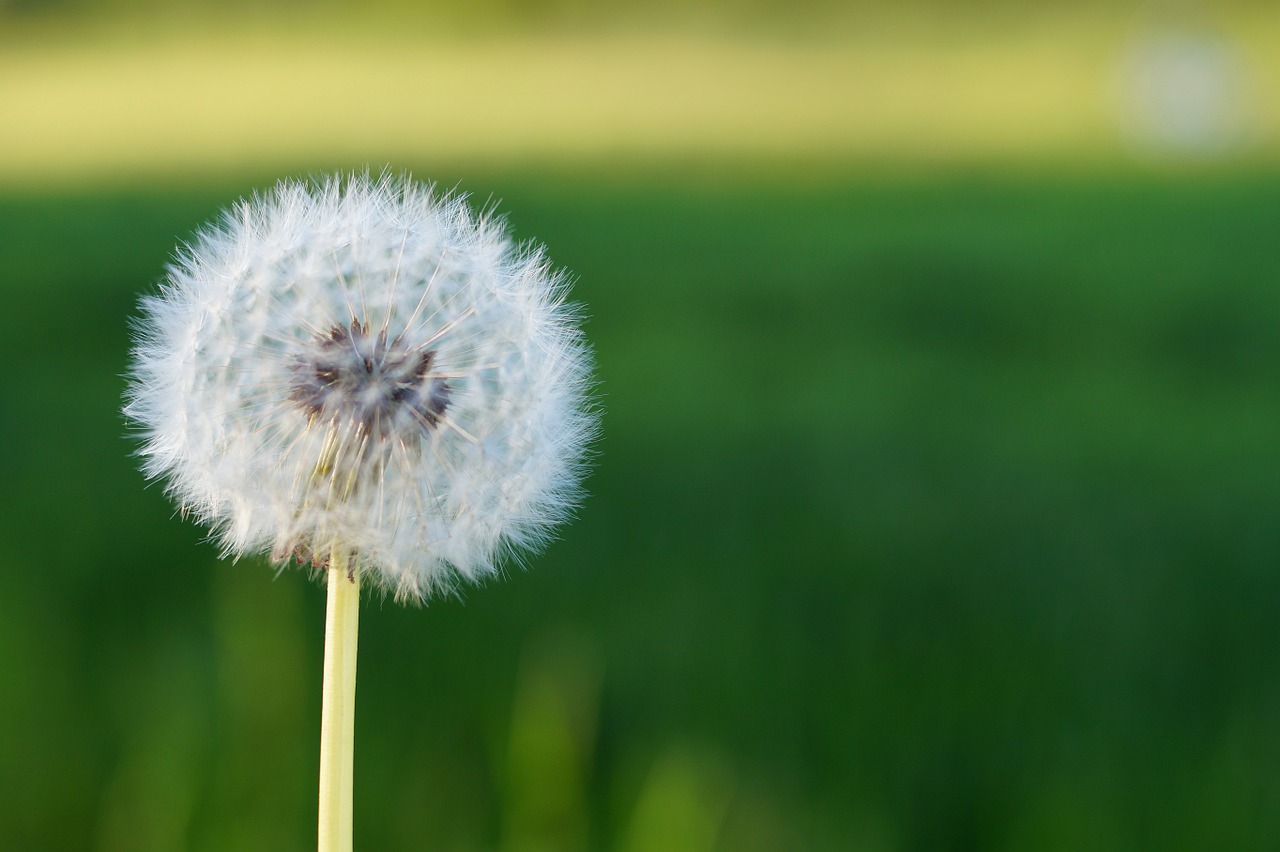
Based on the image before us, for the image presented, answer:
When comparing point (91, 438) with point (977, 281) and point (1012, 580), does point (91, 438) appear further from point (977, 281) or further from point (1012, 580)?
point (977, 281)

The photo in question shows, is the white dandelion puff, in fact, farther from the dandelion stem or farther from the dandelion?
the dandelion stem

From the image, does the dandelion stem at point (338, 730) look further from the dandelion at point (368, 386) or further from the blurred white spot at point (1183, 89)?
the blurred white spot at point (1183, 89)

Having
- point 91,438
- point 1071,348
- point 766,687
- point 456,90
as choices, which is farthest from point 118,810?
point 456,90

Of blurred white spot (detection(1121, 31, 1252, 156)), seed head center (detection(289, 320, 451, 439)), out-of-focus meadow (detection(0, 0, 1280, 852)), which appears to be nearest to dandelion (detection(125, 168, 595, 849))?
seed head center (detection(289, 320, 451, 439))

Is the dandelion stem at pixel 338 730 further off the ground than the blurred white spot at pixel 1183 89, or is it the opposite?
the blurred white spot at pixel 1183 89

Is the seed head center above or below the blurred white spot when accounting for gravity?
below

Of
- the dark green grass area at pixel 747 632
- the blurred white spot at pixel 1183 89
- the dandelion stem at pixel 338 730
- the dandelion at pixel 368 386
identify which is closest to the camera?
the dandelion stem at pixel 338 730

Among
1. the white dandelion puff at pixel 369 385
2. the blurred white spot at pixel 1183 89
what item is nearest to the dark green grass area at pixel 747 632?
the white dandelion puff at pixel 369 385
